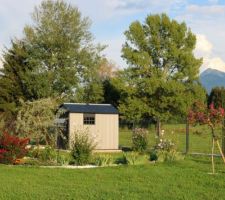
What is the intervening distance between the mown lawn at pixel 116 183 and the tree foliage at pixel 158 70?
2184 centimetres

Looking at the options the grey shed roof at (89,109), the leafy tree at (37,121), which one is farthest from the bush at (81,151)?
the grey shed roof at (89,109)

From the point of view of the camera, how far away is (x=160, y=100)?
3828 cm

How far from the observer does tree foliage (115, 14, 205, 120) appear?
38.2 meters

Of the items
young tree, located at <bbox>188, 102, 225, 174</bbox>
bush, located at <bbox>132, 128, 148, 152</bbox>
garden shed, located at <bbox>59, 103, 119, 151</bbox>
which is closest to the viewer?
young tree, located at <bbox>188, 102, 225, 174</bbox>

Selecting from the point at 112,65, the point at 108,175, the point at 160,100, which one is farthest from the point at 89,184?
the point at 112,65

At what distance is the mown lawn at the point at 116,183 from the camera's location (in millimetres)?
10969

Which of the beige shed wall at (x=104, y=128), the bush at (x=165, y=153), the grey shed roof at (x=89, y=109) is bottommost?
the bush at (x=165, y=153)

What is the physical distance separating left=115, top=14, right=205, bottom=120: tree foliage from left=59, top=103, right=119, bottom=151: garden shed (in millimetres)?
8711

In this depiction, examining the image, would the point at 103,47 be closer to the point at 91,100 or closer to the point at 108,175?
the point at 91,100

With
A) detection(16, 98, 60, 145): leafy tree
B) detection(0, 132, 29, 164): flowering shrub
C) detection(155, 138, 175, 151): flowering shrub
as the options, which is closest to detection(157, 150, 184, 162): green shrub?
detection(155, 138, 175, 151): flowering shrub

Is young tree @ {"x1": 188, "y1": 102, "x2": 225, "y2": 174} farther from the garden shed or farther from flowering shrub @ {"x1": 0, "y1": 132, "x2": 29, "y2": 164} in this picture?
the garden shed

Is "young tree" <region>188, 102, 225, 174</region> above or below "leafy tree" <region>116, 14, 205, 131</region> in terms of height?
below

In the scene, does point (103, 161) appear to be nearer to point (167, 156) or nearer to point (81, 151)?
point (81, 151)

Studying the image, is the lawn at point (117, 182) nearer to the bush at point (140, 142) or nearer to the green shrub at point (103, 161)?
the green shrub at point (103, 161)
